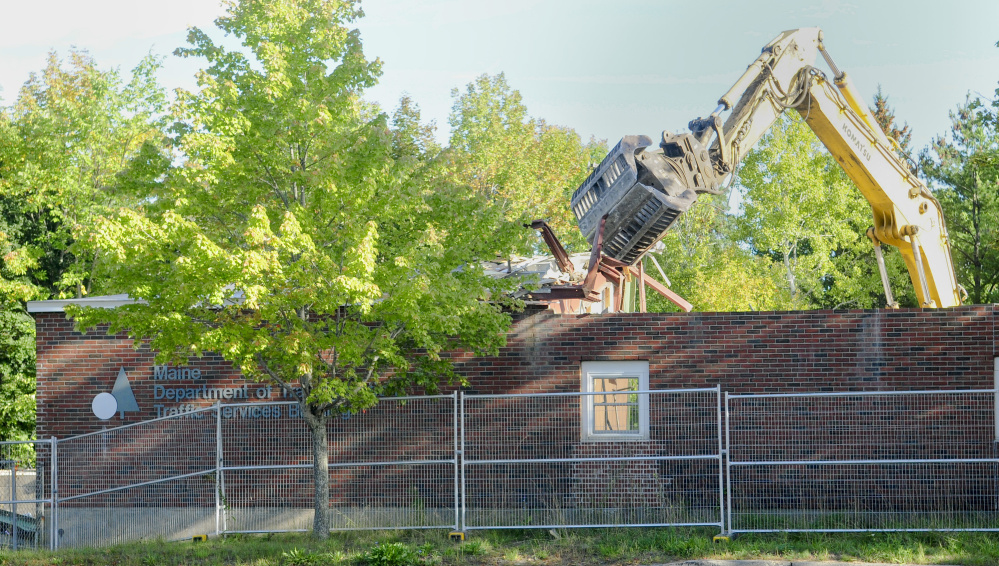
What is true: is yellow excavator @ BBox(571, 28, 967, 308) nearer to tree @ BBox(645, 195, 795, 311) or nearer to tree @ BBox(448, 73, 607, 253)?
tree @ BBox(645, 195, 795, 311)

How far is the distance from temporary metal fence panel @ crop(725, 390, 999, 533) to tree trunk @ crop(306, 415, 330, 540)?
5.72 meters

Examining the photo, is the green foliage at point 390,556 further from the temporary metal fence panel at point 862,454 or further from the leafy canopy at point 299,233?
the temporary metal fence panel at point 862,454

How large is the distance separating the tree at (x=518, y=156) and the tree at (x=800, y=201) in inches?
309

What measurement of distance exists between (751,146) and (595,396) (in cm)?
438

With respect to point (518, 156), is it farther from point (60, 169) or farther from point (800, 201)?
point (60, 169)

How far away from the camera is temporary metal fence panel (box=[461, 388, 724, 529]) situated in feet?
44.4

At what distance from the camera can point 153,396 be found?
596 inches

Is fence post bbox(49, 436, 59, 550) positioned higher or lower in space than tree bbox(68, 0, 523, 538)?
lower

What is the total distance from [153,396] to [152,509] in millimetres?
1757

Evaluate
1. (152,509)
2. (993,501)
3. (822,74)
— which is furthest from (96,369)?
(993,501)

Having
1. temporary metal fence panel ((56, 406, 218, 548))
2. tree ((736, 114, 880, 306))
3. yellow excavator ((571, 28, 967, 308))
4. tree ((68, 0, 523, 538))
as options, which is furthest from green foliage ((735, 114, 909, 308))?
temporary metal fence panel ((56, 406, 218, 548))

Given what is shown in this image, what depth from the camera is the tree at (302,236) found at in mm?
11523

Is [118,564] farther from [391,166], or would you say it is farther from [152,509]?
[391,166]

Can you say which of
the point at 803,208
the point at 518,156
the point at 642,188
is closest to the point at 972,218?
the point at 803,208
